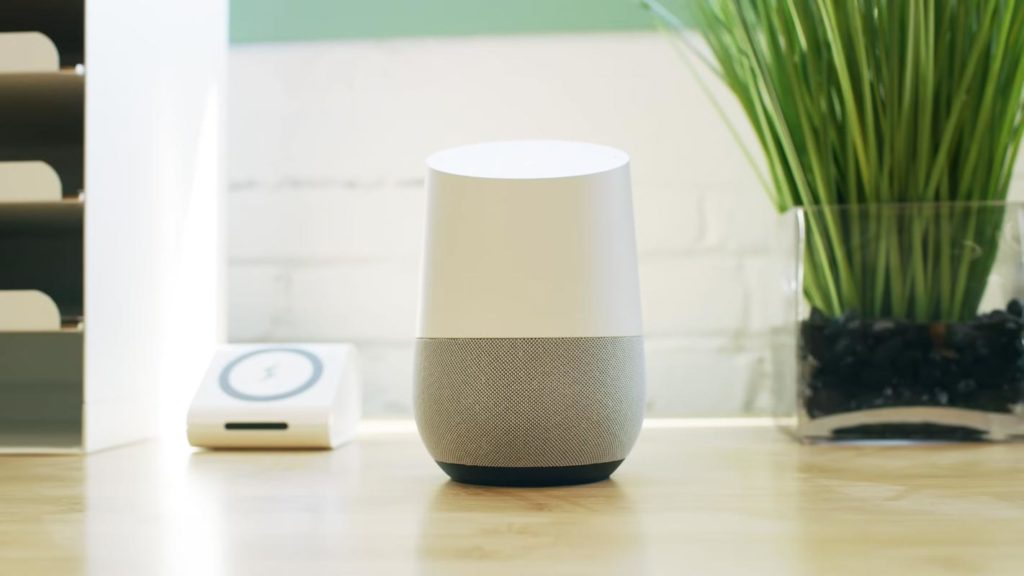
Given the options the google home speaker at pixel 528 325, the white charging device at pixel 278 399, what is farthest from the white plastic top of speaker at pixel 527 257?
the white charging device at pixel 278 399

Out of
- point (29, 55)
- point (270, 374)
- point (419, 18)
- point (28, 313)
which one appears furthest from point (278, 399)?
point (419, 18)

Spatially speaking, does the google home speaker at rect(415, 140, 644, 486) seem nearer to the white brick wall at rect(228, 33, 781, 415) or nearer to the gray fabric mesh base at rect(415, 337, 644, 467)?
the gray fabric mesh base at rect(415, 337, 644, 467)

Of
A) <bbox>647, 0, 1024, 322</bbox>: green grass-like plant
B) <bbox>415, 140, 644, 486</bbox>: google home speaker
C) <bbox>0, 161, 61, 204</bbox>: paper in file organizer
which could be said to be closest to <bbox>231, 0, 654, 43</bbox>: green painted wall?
<bbox>647, 0, 1024, 322</bbox>: green grass-like plant

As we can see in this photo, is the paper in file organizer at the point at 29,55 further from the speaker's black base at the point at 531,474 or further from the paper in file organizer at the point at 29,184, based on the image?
the speaker's black base at the point at 531,474

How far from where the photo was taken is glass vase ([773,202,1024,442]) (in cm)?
75

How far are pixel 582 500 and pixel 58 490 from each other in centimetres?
28

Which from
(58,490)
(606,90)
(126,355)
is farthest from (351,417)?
(606,90)

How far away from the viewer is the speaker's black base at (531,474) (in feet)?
1.78

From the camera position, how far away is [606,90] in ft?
3.47

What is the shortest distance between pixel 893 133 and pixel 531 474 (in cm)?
39

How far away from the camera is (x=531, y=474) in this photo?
54 centimetres

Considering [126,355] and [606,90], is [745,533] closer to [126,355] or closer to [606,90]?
[126,355]

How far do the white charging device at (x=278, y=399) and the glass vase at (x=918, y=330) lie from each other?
344 millimetres

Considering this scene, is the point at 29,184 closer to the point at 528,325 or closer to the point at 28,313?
the point at 28,313
